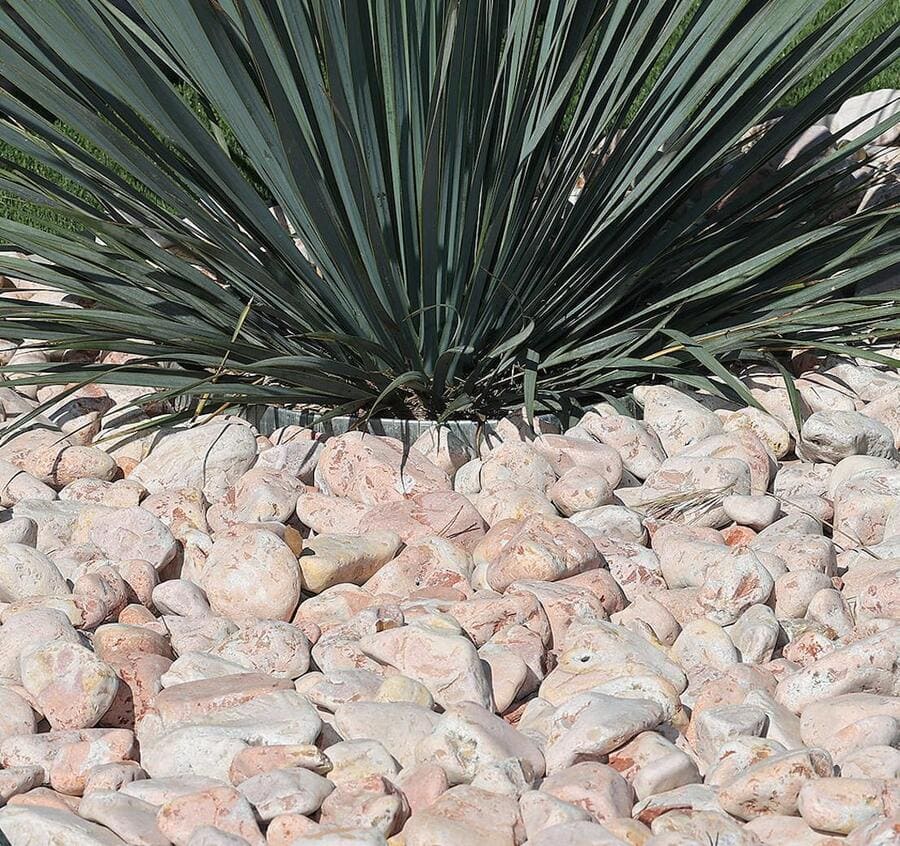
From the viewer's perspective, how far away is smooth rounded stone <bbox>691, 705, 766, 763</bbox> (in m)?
1.73

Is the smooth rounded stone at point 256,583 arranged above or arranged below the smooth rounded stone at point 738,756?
below

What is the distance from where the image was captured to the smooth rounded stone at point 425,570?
90.0 inches

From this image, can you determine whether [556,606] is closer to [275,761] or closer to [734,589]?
[734,589]

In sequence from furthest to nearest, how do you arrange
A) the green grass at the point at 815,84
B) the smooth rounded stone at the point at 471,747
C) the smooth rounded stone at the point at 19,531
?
the green grass at the point at 815,84 → the smooth rounded stone at the point at 19,531 → the smooth rounded stone at the point at 471,747

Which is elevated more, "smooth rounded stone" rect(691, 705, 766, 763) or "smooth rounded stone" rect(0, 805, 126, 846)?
"smooth rounded stone" rect(691, 705, 766, 763)

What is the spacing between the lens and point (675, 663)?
199 cm

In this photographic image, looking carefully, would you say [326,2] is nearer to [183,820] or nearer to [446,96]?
[446,96]

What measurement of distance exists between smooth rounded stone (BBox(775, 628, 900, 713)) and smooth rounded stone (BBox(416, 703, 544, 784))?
0.39 metres

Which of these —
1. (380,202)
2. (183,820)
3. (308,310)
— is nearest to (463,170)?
(380,202)

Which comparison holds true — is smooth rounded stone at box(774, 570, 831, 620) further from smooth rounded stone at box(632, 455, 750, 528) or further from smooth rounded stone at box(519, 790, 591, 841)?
smooth rounded stone at box(519, 790, 591, 841)

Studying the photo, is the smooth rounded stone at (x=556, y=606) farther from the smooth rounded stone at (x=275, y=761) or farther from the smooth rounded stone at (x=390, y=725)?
the smooth rounded stone at (x=275, y=761)

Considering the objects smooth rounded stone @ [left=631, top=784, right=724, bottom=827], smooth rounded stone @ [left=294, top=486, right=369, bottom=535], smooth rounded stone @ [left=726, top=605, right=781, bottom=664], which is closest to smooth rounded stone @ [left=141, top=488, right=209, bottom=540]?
smooth rounded stone @ [left=294, top=486, right=369, bottom=535]

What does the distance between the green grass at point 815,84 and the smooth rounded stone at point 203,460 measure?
1.32m

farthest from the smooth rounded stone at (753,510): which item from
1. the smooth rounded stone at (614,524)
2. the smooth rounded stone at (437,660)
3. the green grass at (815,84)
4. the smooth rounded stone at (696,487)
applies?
the green grass at (815,84)
